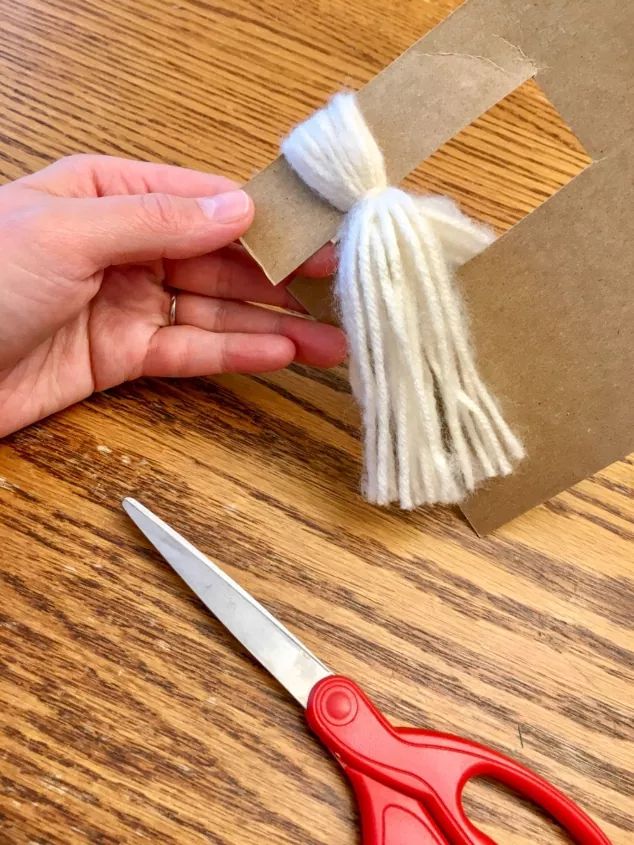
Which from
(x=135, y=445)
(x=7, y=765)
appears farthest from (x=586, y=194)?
(x=7, y=765)

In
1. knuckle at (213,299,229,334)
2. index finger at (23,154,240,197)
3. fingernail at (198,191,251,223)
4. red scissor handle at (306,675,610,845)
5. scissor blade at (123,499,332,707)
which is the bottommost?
red scissor handle at (306,675,610,845)

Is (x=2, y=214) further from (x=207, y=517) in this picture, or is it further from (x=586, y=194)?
(x=586, y=194)

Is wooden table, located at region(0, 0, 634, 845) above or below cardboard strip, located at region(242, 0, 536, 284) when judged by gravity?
below

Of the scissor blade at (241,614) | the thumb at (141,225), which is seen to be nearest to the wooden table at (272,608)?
the scissor blade at (241,614)

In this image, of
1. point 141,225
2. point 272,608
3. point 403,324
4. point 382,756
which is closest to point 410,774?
point 382,756

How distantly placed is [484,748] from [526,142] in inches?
19.4

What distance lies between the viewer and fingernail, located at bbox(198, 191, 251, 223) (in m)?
0.46

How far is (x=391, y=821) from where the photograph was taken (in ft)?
1.44

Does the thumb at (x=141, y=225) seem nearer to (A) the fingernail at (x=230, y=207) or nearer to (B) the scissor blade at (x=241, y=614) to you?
(A) the fingernail at (x=230, y=207)

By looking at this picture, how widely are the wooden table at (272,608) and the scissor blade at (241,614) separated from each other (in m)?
0.02

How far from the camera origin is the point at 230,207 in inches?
18.1

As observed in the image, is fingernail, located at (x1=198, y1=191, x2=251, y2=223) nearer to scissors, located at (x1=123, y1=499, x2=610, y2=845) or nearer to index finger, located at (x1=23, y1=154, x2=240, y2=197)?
index finger, located at (x1=23, y1=154, x2=240, y2=197)

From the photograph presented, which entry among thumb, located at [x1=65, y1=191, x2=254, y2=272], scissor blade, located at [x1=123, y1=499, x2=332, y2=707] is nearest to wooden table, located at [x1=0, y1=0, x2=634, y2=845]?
scissor blade, located at [x1=123, y1=499, x2=332, y2=707]

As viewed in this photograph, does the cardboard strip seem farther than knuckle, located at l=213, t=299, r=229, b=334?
No
